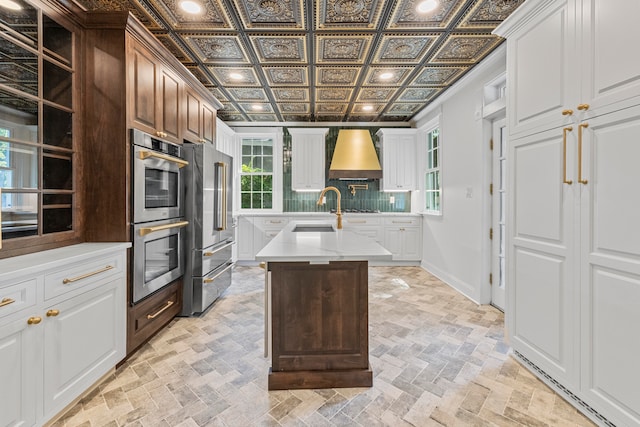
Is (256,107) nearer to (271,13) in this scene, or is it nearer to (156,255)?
(271,13)

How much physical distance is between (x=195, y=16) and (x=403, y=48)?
6.41ft

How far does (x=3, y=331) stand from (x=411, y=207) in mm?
5422

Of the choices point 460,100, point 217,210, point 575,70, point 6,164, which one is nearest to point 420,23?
point 575,70

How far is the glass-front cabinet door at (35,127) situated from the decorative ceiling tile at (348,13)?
5.97ft

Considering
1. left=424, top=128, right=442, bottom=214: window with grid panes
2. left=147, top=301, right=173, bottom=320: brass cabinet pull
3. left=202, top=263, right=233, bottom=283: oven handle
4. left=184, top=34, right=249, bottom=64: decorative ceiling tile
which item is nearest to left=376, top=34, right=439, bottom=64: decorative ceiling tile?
left=184, top=34, right=249, bottom=64: decorative ceiling tile

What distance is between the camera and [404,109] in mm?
4785

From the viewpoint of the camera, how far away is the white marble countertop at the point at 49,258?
1.27m

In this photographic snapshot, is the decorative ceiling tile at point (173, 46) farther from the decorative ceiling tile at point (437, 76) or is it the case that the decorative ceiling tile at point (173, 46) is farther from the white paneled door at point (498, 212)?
the white paneled door at point (498, 212)

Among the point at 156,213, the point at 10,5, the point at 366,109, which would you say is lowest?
the point at 156,213

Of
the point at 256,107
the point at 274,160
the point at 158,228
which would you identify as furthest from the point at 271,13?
the point at 274,160

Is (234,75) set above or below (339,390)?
above

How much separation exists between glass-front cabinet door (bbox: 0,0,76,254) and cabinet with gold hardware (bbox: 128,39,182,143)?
0.36m

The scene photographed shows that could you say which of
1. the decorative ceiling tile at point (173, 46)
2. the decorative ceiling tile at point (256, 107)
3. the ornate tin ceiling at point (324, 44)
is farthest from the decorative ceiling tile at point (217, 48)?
the decorative ceiling tile at point (256, 107)

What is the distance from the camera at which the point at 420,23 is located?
95.7 inches
